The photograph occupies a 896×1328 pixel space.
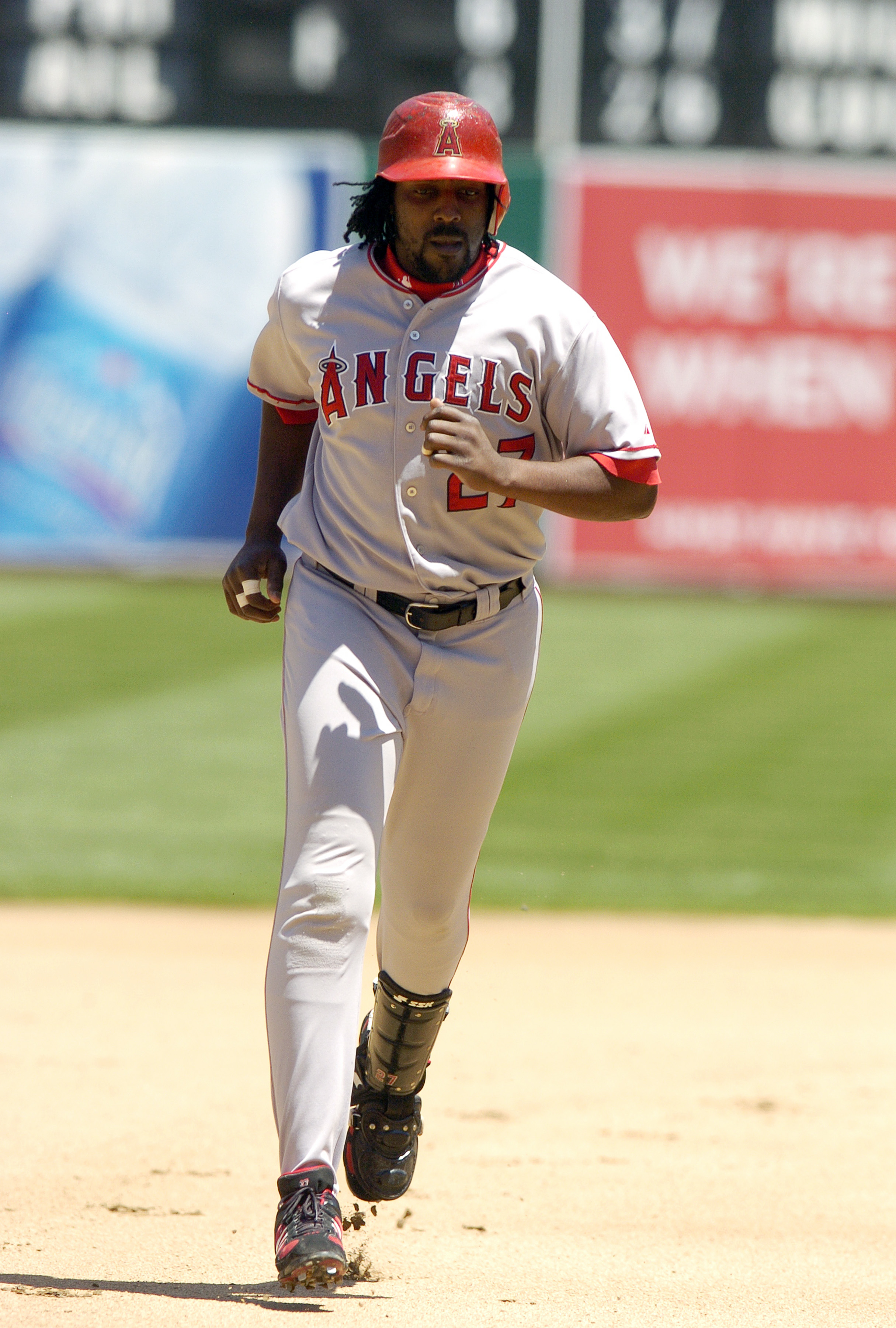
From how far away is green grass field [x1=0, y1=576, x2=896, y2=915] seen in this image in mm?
7047

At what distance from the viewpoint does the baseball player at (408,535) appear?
2969 millimetres

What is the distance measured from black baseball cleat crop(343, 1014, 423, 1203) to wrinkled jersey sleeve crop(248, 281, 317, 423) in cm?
124

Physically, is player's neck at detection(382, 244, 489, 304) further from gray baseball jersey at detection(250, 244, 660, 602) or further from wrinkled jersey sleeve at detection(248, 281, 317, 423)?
wrinkled jersey sleeve at detection(248, 281, 317, 423)

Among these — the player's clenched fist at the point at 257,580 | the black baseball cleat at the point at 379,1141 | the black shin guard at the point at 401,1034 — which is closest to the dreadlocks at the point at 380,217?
the player's clenched fist at the point at 257,580

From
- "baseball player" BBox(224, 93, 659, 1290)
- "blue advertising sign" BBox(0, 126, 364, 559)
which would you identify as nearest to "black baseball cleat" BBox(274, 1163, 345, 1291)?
"baseball player" BBox(224, 93, 659, 1290)

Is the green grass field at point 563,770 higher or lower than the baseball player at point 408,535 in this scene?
lower

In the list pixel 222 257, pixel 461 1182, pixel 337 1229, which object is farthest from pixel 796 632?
pixel 337 1229

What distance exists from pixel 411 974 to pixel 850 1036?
7.02 feet

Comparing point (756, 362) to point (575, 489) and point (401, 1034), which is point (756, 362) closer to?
point (401, 1034)

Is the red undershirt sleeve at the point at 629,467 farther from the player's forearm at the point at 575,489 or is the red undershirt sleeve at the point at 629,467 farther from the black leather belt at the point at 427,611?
the black leather belt at the point at 427,611

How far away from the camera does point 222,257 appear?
59.1 ft

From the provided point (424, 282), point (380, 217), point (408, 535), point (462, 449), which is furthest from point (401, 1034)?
point (380, 217)

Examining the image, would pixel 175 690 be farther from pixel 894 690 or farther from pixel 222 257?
pixel 222 257

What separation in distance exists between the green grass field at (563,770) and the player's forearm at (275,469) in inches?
139
